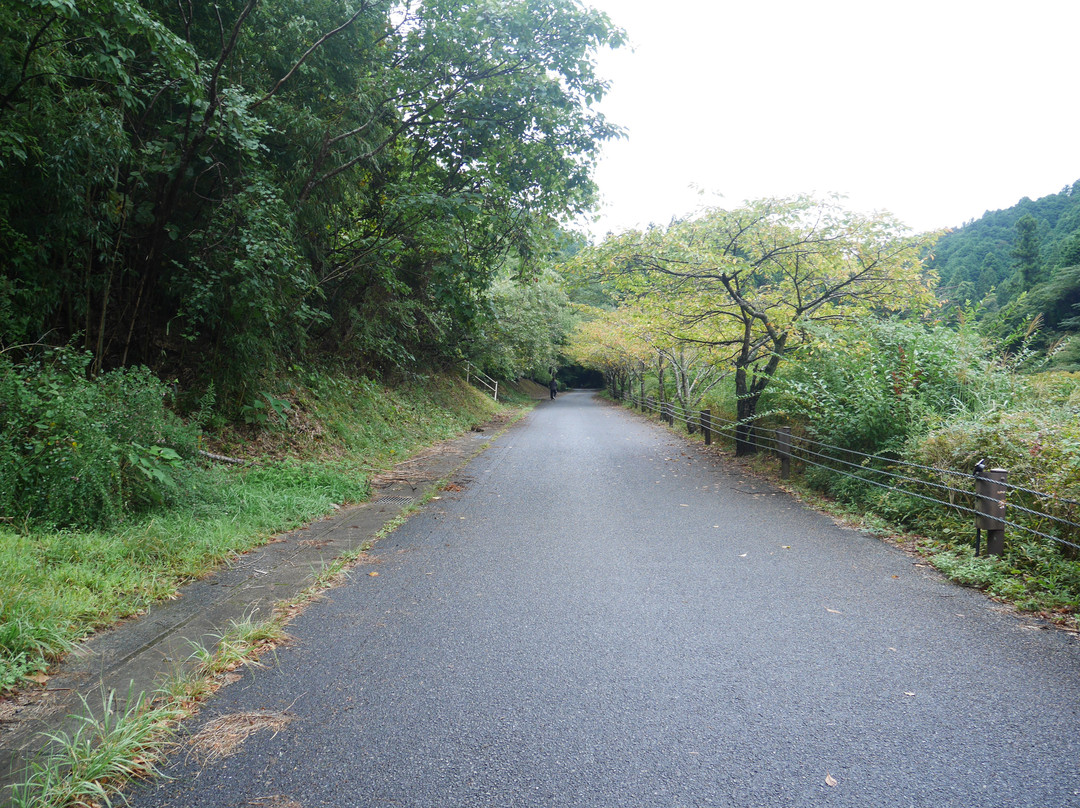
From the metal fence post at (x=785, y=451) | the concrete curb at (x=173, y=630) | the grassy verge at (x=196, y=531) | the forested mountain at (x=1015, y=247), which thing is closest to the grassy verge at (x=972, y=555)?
the metal fence post at (x=785, y=451)

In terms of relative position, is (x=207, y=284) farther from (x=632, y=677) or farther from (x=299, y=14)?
(x=632, y=677)

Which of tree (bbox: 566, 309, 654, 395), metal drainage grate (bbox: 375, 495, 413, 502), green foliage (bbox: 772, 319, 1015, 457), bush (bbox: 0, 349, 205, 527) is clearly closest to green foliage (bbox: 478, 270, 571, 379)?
tree (bbox: 566, 309, 654, 395)

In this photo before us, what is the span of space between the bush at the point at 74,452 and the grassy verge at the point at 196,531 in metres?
0.21

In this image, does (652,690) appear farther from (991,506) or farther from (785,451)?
(785,451)

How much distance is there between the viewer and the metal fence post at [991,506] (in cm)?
488

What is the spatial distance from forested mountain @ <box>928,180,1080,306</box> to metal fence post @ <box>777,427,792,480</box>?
25.5 m

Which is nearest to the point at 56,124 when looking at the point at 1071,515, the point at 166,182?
the point at 166,182

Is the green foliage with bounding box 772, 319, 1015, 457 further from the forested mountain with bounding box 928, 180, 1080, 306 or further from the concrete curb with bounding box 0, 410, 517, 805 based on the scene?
the forested mountain with bounding box 928, 180, 1080, 306

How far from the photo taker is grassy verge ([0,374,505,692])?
3275mm

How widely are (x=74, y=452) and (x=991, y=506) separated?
7.63 metres

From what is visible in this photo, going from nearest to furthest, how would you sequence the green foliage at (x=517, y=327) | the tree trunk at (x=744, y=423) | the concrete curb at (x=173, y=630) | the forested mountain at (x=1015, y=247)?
the concrete curb at (x=173, y=630)
the tree trunk at (x=744, y=423)
the green foliage at (x=517, y=327)
the forested mountain at (x=1015, y=247)

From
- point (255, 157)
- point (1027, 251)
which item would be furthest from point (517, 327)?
point (1027, 251)

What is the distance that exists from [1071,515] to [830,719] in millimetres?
3396

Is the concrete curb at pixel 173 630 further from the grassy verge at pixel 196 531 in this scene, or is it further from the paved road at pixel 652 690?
the paved road at pixel 652 690
